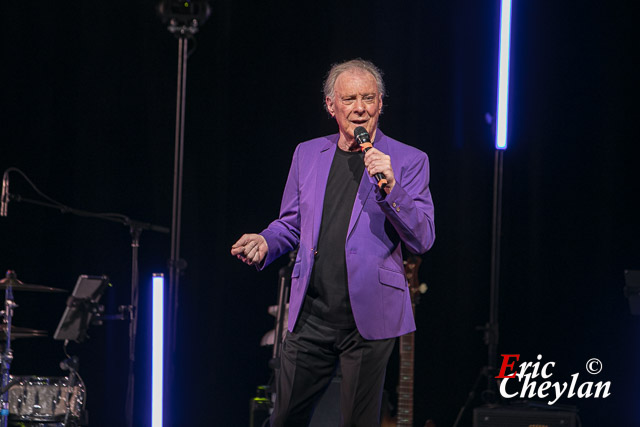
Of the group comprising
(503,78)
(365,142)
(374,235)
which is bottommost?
(374,235)

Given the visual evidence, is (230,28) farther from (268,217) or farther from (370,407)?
(370,407)

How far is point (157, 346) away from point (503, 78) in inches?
96.7

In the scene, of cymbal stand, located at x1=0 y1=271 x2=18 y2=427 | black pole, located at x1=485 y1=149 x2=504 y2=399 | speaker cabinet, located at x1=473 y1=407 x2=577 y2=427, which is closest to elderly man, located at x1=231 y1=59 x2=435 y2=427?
speaker cabinet, located at x1=473 y1=407 x2=577 y2=427

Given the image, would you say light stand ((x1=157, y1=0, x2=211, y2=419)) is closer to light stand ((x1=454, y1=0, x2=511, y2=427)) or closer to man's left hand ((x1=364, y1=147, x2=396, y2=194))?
light stand ((x1=454, y1=0, x2=511, y2=427))

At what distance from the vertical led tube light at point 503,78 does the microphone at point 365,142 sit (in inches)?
92.3

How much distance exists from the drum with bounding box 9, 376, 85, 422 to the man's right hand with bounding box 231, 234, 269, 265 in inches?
111

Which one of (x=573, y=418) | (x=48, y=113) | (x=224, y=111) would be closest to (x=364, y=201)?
(x=573, y=418)

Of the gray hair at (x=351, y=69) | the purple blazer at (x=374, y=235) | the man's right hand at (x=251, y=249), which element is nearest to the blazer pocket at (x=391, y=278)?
the purple blazer at (x=374, y=235)

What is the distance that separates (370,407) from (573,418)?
74.2 inches

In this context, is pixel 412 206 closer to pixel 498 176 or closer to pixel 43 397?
pixel 498 176

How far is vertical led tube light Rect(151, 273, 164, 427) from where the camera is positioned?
386cm

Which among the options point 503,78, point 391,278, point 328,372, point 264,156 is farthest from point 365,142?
point 264,156
